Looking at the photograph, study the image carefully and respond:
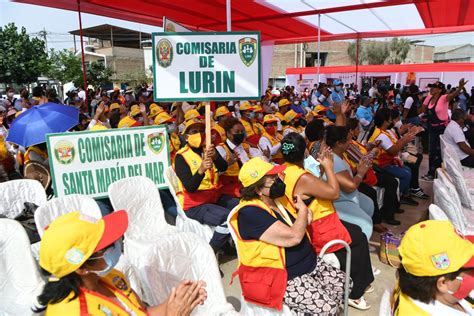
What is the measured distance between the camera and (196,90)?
368cm

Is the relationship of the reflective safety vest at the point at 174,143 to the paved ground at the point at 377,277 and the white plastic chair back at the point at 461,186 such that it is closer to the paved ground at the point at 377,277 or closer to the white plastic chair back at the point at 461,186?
the paved ground at the point at 377,277

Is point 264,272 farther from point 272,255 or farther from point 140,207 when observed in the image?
point 140,207

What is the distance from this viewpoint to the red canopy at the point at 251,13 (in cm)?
677

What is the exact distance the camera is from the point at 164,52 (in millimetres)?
3629

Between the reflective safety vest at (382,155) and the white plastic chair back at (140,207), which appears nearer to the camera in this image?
the white plastic chair back at (140,207)

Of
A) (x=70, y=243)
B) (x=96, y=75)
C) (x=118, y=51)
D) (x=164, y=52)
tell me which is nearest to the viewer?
(x=70, y=243)

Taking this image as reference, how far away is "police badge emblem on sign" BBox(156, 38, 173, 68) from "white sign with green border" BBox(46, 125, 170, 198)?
101cm

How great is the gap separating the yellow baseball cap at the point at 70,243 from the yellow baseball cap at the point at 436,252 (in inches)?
55.4

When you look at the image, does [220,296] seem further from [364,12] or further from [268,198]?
[364,12]

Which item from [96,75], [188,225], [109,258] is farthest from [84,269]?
[96,75]

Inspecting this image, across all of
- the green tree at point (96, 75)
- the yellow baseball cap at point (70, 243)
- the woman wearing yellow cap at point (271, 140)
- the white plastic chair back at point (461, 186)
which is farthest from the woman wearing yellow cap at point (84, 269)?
the green tree at point (96, 75)

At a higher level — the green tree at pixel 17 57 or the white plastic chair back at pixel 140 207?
the green tree at pixel 17 57

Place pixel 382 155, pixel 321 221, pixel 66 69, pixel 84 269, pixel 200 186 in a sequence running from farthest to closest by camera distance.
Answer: pixel 66 69 < pixel 382 155 < pixel 200 186 < pixel 321 221 < pixel 84 269

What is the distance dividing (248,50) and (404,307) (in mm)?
2747
